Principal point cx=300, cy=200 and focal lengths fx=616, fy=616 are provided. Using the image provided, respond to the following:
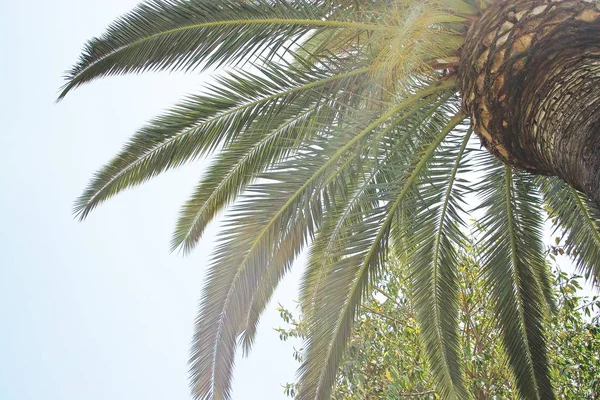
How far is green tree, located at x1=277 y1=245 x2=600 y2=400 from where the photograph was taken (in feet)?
27.5

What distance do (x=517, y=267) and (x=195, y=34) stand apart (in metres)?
3.80

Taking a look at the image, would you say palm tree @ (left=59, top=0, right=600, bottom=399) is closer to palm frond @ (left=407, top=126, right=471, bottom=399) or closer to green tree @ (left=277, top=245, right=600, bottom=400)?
palm frond @ (left=407, top=126, right=471, bottom=399)

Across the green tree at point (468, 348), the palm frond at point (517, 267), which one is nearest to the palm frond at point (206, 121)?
the palm frond at point (517, 267)

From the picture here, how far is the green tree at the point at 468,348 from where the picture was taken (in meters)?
8.38

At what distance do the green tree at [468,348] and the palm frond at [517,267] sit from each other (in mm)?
1782

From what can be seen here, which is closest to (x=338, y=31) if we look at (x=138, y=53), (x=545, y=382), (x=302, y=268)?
(x=138, y=53)

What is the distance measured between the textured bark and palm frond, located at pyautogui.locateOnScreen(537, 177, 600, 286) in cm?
220

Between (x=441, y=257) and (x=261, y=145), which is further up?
(x=261, y=145)

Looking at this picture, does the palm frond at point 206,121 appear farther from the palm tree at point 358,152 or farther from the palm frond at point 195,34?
the palm frond at point 195,34

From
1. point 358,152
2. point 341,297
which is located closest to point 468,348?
point 341,297

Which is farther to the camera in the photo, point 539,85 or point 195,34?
point 195,34

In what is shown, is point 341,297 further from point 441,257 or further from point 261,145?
point 261,145

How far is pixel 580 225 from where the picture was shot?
5.84m

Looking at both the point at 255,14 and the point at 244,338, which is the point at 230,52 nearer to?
the point at 255,14
